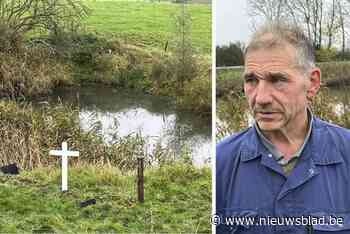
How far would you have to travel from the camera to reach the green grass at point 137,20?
4934 millimetres

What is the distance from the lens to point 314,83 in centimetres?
417

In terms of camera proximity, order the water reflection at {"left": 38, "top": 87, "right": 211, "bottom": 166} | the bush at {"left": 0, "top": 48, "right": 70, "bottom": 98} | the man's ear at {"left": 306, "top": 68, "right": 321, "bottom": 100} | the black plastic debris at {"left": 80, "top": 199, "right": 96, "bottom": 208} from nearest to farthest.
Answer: the man's ear at {"left": 306, "top": 68, "right": 321, "bottom": 100}
the black plastic debris at {"left": 80, "top": 199, "right": 96, "bottom": 208}
the water reflection at {"left": 38, "top": 87, "right": 211, "bottom": 166}
the bush at {"left": 0, "top": 48, "right": 70, "bottom": 98}

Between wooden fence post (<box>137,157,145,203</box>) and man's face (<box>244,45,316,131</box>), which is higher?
man's face (<box>244,45,316,131</box>)

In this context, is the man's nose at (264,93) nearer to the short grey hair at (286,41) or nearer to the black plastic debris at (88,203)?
the short grey hair at (286,41)

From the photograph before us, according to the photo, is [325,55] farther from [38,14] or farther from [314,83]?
[38,14]

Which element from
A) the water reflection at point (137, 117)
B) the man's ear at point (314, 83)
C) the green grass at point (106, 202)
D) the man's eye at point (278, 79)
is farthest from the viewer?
the water reflection at point (137, 117)

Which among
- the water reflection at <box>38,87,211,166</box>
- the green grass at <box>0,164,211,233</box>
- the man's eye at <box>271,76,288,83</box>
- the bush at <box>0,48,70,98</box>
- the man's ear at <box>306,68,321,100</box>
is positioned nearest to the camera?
the man's eye at <box>271,76,288,83</box>

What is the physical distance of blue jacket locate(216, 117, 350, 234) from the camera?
4.08 metres

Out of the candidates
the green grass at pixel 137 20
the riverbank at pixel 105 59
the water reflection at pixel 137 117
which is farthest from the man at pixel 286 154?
the green grass at pixel 137 20

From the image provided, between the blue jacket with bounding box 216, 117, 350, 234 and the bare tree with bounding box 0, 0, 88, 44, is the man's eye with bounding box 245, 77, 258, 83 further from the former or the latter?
the bare tree with bounding box 0, 0, 88, 44

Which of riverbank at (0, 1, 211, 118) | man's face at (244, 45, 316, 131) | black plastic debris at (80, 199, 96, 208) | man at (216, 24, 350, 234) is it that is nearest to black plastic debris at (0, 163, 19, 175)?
riverbank at (0, 1, 211, 118)

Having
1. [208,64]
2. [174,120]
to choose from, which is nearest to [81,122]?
[174,120]

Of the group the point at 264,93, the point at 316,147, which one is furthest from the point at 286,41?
the point at 316,147

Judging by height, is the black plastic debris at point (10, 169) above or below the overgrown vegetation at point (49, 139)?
below
